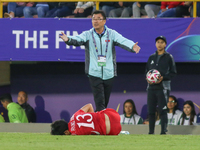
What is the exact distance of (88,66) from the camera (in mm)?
6973

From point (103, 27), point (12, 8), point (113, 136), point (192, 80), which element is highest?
point (12, 8)

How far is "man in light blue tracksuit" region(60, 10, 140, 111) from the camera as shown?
271 inches

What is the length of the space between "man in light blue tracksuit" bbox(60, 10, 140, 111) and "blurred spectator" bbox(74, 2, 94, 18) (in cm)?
274

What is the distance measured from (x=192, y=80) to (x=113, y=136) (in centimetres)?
512

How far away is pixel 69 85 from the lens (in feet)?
36.6

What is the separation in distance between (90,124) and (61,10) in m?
4.41

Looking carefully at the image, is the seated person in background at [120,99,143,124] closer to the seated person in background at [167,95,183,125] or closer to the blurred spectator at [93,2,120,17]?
the seated person in background at [167,95,183,125]

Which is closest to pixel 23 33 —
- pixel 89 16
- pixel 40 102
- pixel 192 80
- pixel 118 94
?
pixel 89 16

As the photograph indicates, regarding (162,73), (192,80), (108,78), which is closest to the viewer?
(108,78)

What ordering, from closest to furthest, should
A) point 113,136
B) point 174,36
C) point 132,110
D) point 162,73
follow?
point 113,136 < point 162,73 < point 174,36 < point 132,110

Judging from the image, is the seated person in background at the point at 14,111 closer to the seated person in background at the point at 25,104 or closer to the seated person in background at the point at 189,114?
the seated person in background at the point at 25,104

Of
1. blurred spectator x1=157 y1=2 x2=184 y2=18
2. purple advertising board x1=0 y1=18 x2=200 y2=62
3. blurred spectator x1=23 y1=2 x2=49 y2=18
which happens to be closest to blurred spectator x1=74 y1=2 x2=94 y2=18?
purple advertising board x1=0 y1=18 x2=200 y2=62

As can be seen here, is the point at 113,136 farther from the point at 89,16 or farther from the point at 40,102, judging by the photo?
A: the point at 40,102

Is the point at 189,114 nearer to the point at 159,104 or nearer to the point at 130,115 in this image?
the point at 130,115
